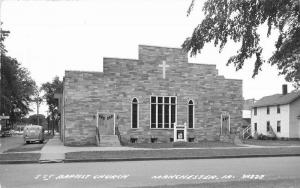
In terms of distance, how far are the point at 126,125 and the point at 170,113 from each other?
4147 millimetres

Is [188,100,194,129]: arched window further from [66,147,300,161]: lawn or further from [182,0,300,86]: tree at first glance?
[182,0,300,86]: tree

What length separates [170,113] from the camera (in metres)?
36.4

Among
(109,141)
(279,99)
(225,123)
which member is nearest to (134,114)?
(109,141)

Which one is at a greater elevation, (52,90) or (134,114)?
(52,90)

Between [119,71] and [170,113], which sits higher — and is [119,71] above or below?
above

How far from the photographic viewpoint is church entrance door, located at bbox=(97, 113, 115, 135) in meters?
34.2

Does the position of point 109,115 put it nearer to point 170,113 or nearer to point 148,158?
point 170,113

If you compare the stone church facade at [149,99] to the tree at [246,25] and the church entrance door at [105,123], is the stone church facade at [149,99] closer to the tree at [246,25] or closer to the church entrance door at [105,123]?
the church entrance door at [105,123]

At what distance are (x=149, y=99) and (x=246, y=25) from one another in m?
24.6

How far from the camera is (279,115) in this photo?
5194 centimetres

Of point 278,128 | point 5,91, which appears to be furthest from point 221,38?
point 5,91

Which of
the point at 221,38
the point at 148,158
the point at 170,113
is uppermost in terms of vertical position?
the point at 221,38

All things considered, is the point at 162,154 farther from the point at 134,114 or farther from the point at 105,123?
the point at 134,114

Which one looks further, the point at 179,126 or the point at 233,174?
the point at 179,126
